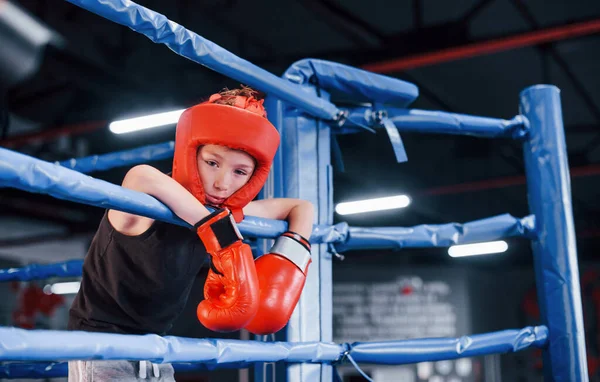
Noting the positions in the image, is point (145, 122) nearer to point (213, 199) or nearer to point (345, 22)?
point (345, 22)

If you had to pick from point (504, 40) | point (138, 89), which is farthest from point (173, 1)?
point (504, 40)

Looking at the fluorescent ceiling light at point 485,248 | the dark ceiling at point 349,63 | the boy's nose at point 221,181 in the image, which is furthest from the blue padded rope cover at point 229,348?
the fluorescent ceiling light at point 485,248

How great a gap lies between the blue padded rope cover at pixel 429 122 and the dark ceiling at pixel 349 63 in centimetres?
174

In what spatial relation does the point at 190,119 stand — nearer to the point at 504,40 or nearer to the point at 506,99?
the point at 504,40

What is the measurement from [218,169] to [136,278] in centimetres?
26

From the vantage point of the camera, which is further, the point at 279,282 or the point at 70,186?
the point at 279,282

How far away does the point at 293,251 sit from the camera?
42.8 inches

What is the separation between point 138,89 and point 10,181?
390 cm

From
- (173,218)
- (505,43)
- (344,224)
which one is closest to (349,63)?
(505,43)

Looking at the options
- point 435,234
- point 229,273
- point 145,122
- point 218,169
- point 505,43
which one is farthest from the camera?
point 145,122

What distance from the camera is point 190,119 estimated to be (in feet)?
3.39

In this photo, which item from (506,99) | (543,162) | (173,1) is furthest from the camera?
(506,99)

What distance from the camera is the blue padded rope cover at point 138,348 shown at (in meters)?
0.72

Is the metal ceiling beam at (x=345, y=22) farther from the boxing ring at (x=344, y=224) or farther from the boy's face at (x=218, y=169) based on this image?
the boy's face at (x=218, y=169)
